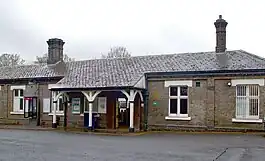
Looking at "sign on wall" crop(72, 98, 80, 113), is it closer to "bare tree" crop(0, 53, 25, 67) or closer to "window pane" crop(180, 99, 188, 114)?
"window pane" crop(180, 99, 188, 114)

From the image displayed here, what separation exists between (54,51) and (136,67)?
903cm

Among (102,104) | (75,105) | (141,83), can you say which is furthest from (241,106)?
(75,105)

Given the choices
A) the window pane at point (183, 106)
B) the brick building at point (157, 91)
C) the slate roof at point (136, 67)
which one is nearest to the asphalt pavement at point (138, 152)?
the brick building at point (157, 91)

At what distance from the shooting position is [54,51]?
3077 centimetres

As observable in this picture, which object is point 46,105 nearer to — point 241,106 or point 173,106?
point 173,106

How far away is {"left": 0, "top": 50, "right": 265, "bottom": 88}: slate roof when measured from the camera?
21.9 m

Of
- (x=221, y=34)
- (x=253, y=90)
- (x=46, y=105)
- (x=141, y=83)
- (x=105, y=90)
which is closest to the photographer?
(x=253, y=90)

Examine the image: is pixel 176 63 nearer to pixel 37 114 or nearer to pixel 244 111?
pixel 244 111

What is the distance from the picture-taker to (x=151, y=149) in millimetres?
13320

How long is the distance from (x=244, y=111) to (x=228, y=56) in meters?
4.20

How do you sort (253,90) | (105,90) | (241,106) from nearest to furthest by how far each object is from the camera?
(253,90), (241,106), (105,90)

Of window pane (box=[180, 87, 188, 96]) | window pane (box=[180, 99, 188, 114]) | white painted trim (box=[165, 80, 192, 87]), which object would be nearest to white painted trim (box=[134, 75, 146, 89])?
white painted trim (box=[165, 80, 192, 87])

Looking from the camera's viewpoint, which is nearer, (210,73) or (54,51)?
(210,73)

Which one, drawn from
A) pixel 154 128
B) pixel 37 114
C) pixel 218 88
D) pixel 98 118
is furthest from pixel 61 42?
pixel 218 88
